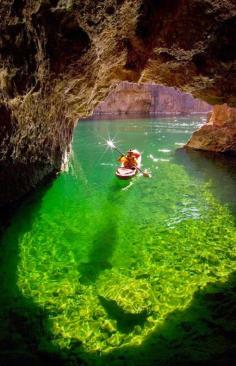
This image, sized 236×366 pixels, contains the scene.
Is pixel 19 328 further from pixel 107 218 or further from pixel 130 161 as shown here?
pixel 130 161

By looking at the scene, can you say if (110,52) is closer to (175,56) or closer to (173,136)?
(175,56)

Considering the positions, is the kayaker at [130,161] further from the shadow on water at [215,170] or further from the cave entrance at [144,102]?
the cave entrance at [144,102]

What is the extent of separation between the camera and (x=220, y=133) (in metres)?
19.4

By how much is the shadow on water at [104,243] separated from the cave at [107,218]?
0.04m

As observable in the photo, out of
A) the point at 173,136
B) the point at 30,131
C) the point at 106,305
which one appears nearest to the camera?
the point at 106,305

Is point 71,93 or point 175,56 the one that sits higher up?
point 175,56

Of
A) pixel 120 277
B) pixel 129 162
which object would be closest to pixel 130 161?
pixel 129 162

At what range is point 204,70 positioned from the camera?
8.32 m

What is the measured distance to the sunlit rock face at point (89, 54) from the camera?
A: 6.47 metres

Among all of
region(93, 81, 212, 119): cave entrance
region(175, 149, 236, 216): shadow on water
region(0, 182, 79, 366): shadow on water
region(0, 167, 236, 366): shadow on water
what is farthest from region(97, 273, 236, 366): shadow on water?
region(93, 81, 212, 119): cave entrance

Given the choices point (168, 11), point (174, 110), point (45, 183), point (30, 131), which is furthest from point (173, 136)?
point (174, 110)

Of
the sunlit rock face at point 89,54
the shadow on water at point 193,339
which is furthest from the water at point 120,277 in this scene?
the sunlit rock face at point 89,54

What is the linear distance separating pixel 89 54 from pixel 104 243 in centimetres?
501

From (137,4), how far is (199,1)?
1.31m
